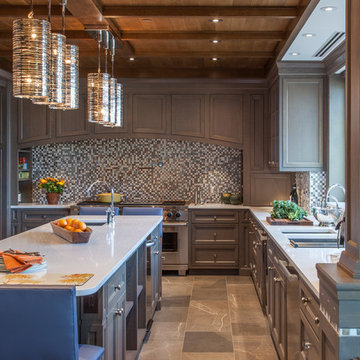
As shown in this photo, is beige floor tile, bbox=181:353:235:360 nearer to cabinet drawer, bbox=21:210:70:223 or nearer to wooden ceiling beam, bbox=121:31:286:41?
wooden ceiling beam, bbox=121:31:286:41

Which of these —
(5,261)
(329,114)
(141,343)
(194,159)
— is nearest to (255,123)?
(194,159)

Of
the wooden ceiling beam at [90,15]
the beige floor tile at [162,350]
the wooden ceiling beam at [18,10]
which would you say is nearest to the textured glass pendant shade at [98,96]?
the wooden ceiling beam at [90,15]

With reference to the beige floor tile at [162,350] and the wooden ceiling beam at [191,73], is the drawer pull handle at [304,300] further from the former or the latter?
the wooden ceiling beam at [191,73]

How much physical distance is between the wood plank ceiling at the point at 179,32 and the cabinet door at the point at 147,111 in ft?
1.06

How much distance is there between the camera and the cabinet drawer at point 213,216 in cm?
648

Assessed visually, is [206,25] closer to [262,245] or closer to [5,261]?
[262,245]

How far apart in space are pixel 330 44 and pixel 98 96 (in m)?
2.30

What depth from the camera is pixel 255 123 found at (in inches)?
261

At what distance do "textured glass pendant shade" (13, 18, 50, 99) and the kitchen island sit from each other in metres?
0.92

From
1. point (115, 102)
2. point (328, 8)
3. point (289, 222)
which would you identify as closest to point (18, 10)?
point (115, 102)

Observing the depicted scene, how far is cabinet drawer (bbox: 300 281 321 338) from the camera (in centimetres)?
227

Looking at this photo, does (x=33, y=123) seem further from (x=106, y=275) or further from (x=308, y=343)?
(x=308, y=343)

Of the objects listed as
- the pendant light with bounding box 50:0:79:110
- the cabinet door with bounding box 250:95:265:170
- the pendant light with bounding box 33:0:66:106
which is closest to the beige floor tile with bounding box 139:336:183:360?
the pendant light with bounding box 50:0:79:110

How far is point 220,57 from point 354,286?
4.34 m
